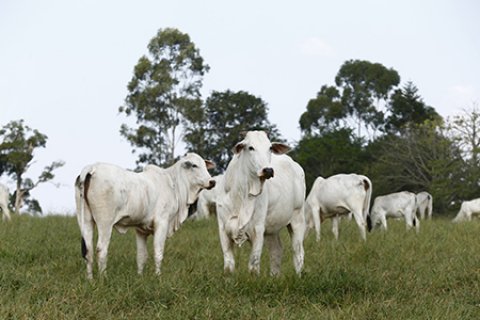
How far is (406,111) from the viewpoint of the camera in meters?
51.2

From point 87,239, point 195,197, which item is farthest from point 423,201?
point 87,239

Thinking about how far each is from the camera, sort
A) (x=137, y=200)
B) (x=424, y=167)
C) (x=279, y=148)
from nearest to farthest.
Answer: (x=279, y=148) < (x=137, y=200) < (x=424, y=167)

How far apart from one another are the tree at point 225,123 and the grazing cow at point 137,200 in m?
29.5

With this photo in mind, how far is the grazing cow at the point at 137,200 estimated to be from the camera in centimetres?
801

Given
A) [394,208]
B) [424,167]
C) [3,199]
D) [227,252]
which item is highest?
[424,167]

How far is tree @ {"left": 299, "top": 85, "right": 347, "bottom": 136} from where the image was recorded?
2167 inches

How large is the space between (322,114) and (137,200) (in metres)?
48.1

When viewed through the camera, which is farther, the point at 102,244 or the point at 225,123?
the point at 225,123

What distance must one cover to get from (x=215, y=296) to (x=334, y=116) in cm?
4935

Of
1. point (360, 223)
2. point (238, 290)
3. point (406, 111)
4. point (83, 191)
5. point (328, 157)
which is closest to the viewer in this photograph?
point (238, 290)

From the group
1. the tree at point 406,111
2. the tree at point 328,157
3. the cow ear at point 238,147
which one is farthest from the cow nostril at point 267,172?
the tree at point 406,111

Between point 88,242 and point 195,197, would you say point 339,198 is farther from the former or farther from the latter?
point 88,242

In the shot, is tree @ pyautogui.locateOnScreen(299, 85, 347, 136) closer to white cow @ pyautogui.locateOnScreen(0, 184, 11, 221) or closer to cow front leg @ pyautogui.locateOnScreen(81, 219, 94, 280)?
white cow @ pyautogui.locateOnScreen(0, 184, 11, 221)

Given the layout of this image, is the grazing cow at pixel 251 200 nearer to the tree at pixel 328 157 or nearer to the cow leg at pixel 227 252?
the cow leg at pixel 227 252
